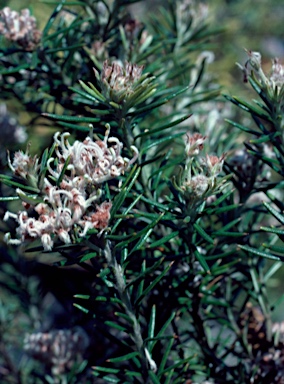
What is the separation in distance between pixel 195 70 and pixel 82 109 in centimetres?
37

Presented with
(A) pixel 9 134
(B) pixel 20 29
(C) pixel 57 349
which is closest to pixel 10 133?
(A) pixel 9 134

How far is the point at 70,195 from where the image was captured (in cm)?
46

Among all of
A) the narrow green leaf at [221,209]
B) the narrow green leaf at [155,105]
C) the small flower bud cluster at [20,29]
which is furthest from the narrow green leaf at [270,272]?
the small flower bud cluster at [20,29]

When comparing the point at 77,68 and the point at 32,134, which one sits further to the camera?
the point at 32,134

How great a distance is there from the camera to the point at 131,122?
0.59m

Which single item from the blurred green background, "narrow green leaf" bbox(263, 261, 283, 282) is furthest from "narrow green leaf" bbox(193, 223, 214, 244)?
the blurred green background

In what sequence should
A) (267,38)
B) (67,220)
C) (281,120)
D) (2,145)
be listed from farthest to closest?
(267,38) < (2,145) < (281,120) < (67,220)

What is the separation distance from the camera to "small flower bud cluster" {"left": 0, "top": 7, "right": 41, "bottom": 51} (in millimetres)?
667

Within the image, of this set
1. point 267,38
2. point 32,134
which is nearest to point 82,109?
point 32,134

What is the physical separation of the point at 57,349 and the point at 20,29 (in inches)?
18.3

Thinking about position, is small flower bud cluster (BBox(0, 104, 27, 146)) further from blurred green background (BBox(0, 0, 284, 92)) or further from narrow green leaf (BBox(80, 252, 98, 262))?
blurred green background (BBox(0, 0, 284, 92))

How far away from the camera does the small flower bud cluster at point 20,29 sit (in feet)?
2.19

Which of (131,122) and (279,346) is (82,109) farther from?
(279,346)

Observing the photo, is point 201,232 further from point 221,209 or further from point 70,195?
point 70,195
